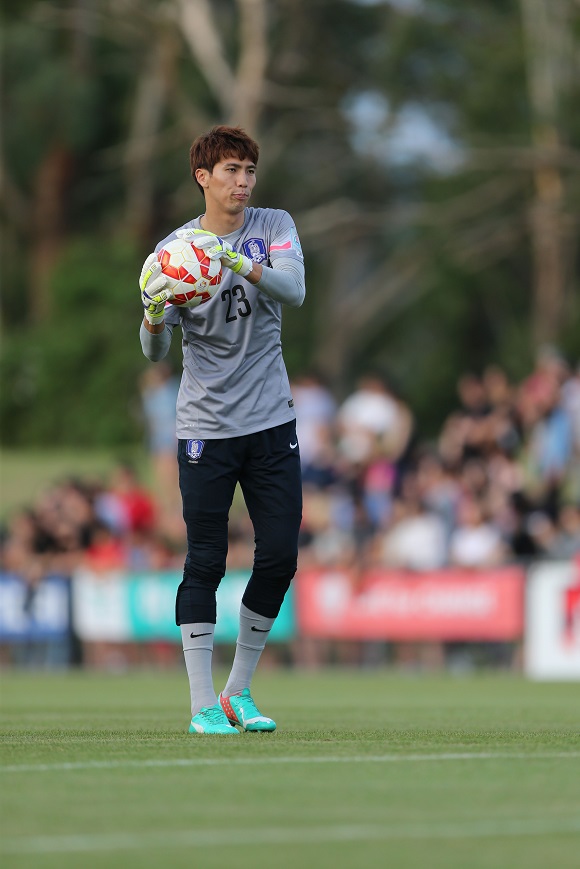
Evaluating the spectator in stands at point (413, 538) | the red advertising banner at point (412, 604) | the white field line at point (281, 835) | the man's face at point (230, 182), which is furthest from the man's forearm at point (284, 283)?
the spectator in stands at point (413, 538)

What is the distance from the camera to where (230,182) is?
7.97 meters

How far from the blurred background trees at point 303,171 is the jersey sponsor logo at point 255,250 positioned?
1136 inches

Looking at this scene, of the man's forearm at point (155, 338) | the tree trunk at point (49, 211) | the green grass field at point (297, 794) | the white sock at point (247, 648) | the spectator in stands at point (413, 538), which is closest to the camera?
the green grass field at point (297, 794)

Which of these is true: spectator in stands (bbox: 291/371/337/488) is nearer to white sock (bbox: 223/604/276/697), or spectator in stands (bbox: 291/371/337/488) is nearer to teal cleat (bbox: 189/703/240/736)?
white sock (bbox: 223/604/276/697)

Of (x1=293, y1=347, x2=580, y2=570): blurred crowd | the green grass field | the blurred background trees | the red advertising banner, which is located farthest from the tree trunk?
the green grass field

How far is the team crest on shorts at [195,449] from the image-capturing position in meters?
8.05

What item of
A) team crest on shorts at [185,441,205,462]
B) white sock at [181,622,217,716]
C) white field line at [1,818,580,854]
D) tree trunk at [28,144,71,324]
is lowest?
white field line at [1,818,580,854]

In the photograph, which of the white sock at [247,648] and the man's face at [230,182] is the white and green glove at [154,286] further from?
the white sock at [247,648]

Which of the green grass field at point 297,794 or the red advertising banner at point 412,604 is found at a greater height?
the red advertising banner at point 412,604

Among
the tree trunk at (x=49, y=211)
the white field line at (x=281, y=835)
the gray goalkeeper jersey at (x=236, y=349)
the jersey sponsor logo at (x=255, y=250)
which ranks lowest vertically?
the white field line at (x=281, y=835)

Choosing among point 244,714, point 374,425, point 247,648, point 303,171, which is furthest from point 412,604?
point 303,171

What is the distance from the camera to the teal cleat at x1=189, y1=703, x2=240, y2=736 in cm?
785

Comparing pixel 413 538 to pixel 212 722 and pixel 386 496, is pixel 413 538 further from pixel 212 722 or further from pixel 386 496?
pixel 212 722

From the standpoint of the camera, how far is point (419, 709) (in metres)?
11.5
